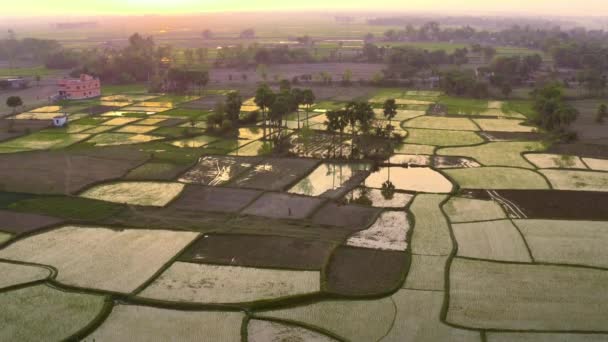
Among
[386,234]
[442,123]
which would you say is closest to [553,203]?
[386,234]

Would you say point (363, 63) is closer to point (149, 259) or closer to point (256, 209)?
point (256, 209)

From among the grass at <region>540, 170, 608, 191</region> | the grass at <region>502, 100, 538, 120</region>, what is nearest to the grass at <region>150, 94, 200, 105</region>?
the grass at <region>502, 100, 538, 120</region>

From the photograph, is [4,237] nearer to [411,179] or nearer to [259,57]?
[411,179]

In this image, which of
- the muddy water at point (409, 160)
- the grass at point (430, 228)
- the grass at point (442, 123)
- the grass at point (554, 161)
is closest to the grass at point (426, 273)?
the grass at point (430, 228)

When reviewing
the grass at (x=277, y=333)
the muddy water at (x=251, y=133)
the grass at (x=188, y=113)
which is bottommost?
the grass at (x=277, y=333)

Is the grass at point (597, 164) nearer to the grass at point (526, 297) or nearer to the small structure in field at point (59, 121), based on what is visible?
the grass at point (526, 297)

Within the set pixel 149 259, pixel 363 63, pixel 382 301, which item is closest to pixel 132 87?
pixel 363 63
